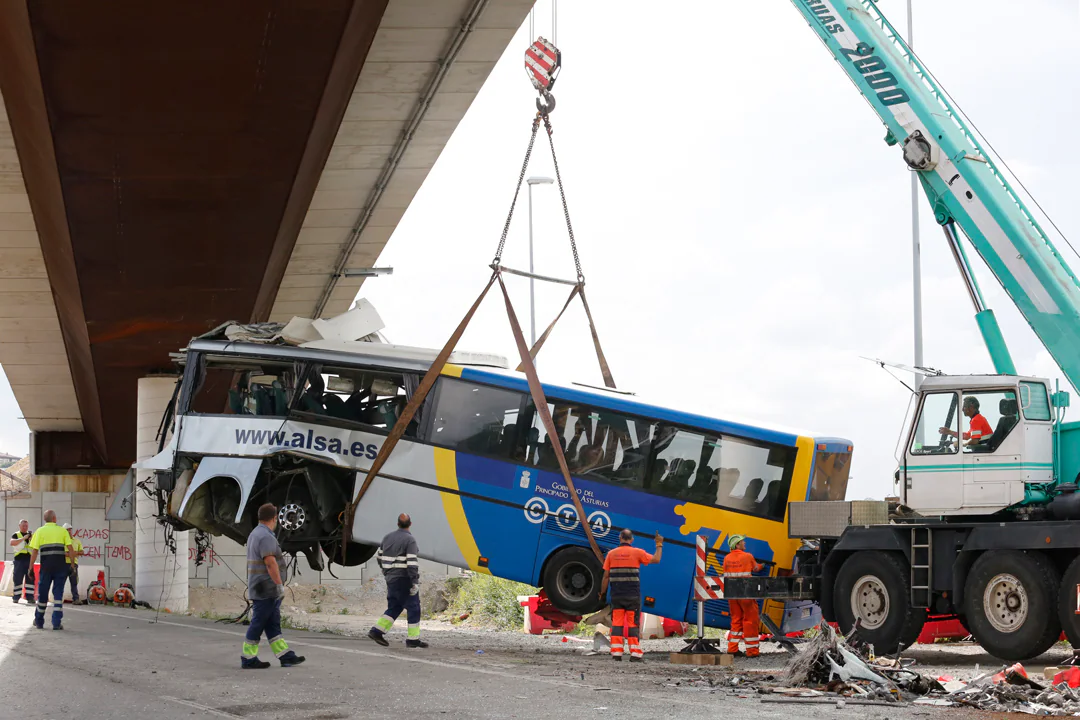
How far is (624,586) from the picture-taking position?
13.9 metres

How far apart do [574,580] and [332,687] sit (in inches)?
195

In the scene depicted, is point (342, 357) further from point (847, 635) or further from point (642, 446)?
point (847, 635)

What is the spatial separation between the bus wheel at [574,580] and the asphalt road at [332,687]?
1093mm

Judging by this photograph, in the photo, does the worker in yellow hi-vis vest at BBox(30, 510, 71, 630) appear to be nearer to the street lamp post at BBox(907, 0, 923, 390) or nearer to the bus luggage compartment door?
the bus luggage compartment door

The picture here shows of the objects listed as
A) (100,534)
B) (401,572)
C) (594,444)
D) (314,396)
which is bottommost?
(100,534)

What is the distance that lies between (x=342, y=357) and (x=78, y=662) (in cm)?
497

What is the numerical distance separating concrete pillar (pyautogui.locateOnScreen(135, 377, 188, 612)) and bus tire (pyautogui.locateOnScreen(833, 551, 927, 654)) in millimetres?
16641

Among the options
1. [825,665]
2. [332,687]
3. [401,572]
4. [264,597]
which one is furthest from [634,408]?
[332,687]

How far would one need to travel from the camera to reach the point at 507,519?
1509cm

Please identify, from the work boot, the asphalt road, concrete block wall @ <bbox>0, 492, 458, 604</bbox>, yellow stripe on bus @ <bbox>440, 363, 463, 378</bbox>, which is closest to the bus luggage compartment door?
the asphalt road

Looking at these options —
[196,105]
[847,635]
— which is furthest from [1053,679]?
[196,105]

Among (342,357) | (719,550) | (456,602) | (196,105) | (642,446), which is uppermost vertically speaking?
(196,105)

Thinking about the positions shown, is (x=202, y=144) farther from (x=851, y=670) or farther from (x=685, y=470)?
(x=851, y=670)

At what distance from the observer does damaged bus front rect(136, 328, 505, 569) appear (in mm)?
15648
